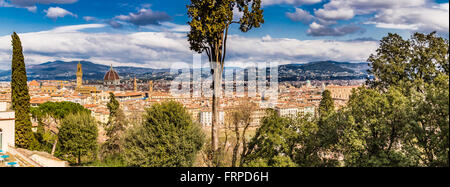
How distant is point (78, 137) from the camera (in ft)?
41.1

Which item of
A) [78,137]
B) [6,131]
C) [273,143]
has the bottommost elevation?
[78,137]

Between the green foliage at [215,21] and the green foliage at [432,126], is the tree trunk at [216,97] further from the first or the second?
the green foliage at [432,126]

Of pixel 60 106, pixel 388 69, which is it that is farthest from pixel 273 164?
pixel 60 106

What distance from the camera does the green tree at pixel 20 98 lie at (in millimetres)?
12672

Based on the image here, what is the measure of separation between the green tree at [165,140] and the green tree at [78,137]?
5.90 metres

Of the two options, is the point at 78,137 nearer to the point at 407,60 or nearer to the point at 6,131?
the point at 6,131

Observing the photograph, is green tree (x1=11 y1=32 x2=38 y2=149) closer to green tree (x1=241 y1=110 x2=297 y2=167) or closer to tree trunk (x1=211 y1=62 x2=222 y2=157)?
tree trunk (x1=211 y1=62 x2=222 y2=157)

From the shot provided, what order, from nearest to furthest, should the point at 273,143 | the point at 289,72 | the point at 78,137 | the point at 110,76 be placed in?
the point at 273,143 → the point at 78,137 → the point at 289,72 → the point at 110,76

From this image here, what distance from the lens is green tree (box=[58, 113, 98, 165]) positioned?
1248cm

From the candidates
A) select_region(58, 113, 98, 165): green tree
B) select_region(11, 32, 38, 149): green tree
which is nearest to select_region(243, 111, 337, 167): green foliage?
select_region(58, 113, 98, 165): green tree

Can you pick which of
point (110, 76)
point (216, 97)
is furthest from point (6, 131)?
point (110, 76)

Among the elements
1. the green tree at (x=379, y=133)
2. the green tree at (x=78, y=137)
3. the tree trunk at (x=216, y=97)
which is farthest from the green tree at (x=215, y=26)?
the green tree at (x=78, y=137)

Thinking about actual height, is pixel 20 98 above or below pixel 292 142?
above

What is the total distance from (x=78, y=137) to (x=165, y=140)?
7220mm
